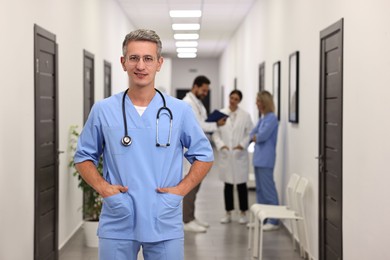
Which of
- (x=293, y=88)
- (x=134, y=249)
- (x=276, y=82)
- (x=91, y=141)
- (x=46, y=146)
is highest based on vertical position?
(x=276, y=82)

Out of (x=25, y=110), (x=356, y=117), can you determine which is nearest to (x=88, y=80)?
(x=25, y=110)

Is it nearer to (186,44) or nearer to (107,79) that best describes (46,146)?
(107,79)

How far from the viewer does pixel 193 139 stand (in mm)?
2342

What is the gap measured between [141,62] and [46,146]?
2.69 m

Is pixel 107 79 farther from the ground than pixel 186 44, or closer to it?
closer to it

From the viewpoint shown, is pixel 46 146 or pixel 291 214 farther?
pixel 291 214

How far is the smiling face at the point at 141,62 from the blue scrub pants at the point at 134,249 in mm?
559

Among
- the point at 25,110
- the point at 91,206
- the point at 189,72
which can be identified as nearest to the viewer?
the point at 25,110

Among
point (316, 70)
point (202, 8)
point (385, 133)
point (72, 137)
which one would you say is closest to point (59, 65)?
point (72, 137)

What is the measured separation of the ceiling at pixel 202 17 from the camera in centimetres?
926

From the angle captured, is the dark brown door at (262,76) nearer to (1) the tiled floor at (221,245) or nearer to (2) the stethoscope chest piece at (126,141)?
(1) the tiled floor at (221,245)

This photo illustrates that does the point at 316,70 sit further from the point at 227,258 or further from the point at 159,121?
the point at 159,121

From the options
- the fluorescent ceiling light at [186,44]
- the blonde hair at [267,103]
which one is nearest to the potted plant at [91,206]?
the blonde hair at [267,103]

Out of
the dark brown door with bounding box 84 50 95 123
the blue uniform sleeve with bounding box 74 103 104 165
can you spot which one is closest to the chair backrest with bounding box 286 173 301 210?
the dark brown door with bounding box 84 50 95 123
